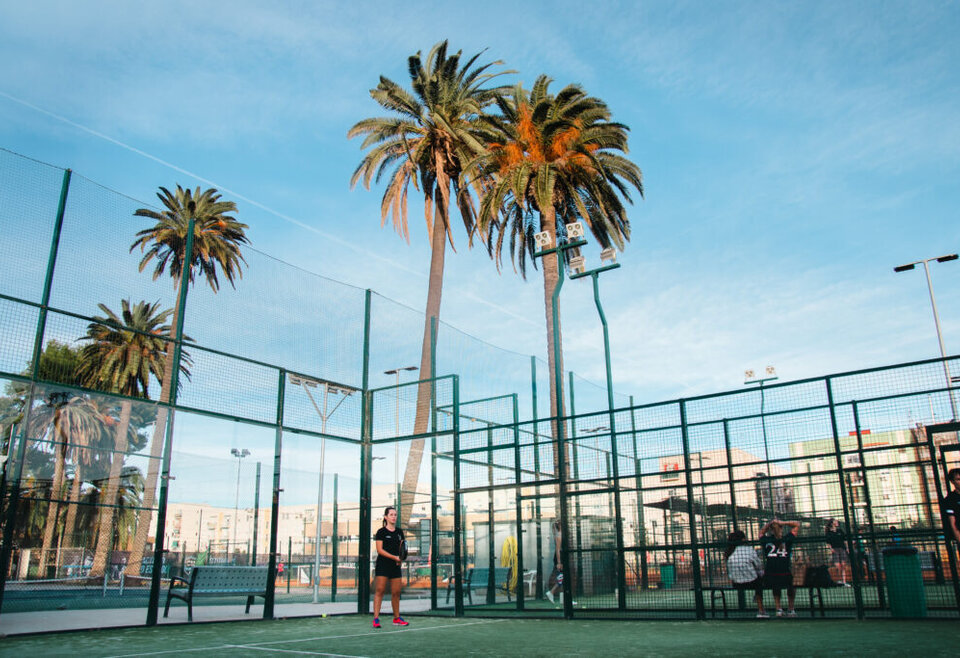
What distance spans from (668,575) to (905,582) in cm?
354

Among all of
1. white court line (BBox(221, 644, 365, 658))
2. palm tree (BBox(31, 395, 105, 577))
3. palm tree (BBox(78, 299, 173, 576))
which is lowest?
white court line (BBox(221, 644, 365, 658))

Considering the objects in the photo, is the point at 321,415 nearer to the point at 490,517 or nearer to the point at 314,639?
the point at 490,517

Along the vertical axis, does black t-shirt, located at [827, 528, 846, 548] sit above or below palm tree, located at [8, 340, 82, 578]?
below

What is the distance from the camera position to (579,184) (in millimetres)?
21000

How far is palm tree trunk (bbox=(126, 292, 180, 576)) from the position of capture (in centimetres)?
999

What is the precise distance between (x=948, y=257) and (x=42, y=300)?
2176cm

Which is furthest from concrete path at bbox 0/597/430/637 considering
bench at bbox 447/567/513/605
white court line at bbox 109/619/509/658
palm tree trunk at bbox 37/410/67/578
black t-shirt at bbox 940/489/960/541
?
black t-shirt at bbox 940/489/960/541

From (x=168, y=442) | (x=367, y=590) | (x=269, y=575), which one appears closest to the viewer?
(x=168, y=442)

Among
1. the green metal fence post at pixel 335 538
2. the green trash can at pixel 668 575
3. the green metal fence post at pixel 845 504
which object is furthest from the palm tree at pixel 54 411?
the green metal fence post at pixel 845 504

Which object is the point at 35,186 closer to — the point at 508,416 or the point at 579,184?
the point at 508,416

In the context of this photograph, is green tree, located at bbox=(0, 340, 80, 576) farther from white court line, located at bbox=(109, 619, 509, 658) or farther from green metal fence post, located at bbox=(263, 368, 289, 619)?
white court line, located at bbox=(109, 619, 509, 658)

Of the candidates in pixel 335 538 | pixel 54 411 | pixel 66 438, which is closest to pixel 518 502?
pixel 335 538

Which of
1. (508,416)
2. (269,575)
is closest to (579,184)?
(508,416)

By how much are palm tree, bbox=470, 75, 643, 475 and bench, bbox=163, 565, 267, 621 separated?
9.74m
